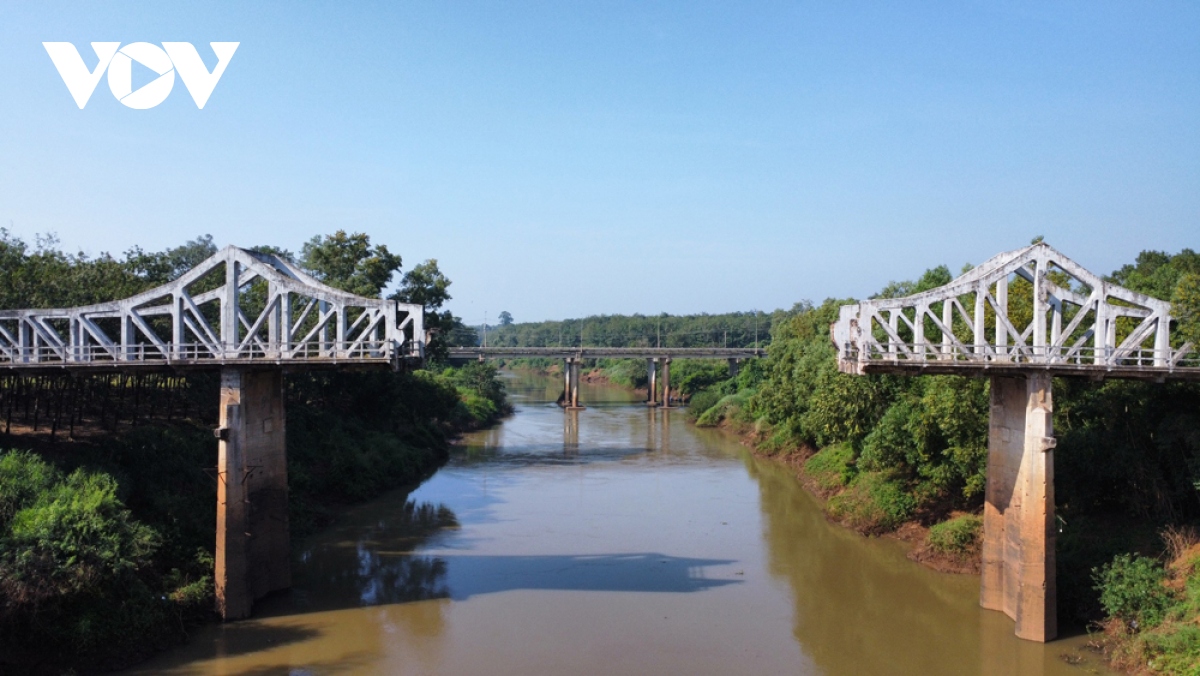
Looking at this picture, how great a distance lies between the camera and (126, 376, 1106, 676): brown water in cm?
2117

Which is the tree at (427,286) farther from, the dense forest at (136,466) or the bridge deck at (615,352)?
the bridge deck at (615,352)

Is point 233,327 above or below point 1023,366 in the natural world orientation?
above

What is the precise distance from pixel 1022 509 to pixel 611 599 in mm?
11517

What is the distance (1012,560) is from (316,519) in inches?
995

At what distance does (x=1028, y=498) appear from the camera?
72.0 ft

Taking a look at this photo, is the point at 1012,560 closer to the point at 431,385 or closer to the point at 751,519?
the point at 751,519

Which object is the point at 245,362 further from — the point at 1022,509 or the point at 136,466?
the point at 1022,509

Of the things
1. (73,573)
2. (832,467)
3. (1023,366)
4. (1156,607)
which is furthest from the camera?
(832,467)

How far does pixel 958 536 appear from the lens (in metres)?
28.3

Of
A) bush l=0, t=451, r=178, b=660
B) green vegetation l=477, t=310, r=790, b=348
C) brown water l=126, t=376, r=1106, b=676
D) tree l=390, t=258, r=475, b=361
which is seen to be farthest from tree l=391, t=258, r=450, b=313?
green vegetation l=477, t=310, r=790, b=348

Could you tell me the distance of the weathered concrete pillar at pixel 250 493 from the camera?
77.8 ft

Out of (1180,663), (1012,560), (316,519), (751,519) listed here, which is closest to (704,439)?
(751,519)

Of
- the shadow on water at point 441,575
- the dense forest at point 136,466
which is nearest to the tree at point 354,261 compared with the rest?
the dense forest at point 136,466

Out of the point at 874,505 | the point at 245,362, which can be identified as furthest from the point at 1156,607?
the point at 245,362
